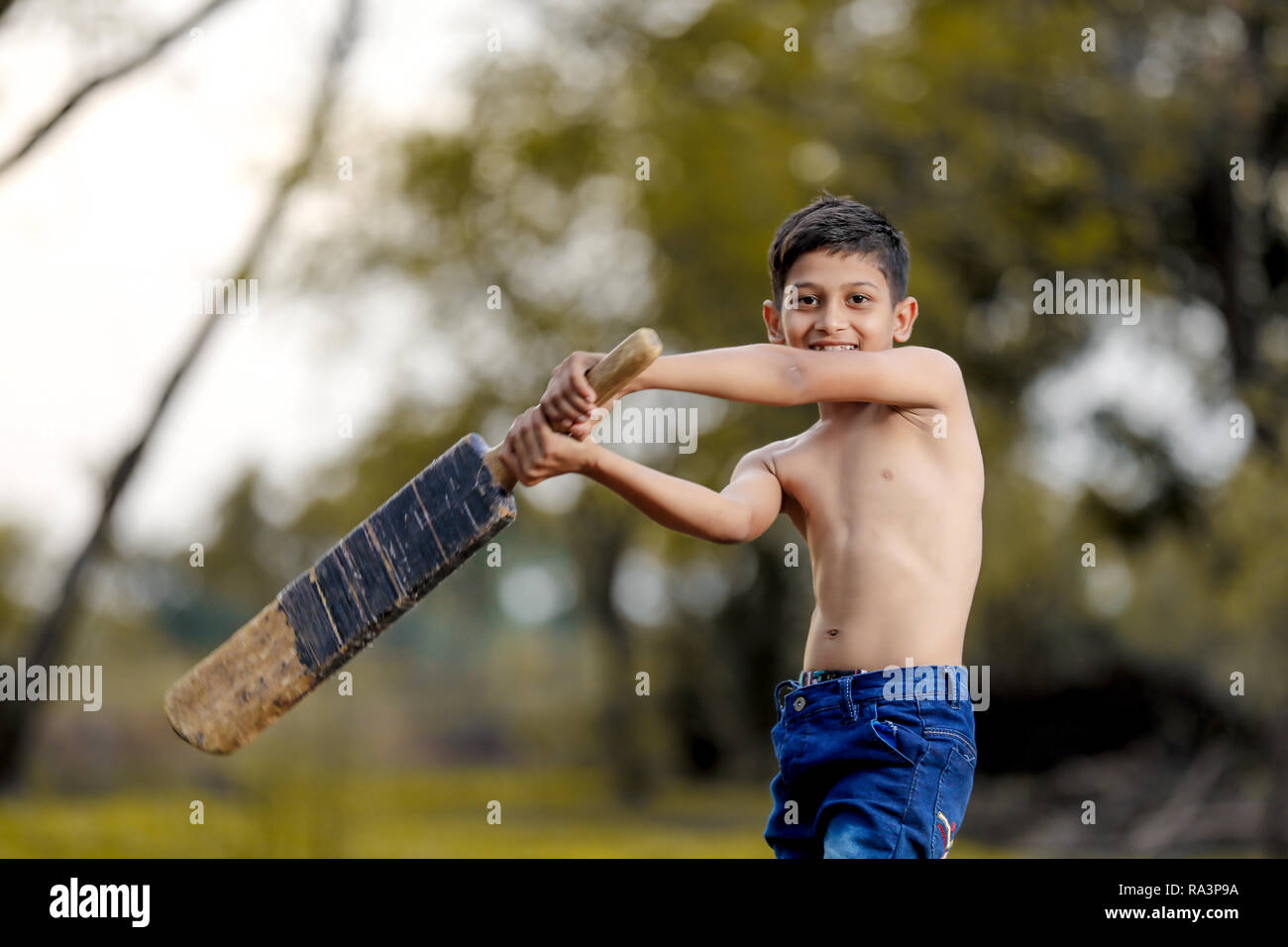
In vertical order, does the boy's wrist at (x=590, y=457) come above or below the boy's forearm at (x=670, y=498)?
above

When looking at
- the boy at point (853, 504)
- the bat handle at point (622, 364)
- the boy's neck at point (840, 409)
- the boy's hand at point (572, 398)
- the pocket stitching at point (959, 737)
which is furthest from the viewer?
the boy's neck at point (840, 409)

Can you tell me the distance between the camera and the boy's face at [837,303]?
2721 mm

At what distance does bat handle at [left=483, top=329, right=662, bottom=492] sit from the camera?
2.29 meters

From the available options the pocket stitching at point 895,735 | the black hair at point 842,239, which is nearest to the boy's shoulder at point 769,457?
the black hair at point 842,239

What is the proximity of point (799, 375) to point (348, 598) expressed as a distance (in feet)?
3.34

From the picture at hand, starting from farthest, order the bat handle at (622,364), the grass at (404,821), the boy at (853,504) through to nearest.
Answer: the grass at (404,821) → the boy at (853,504) → the bat handle at (622,364)

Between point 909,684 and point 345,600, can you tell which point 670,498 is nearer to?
point 909,684

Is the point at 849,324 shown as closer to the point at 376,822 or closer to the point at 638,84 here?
the point at 638,84

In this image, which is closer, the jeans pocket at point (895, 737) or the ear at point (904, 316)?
the jeans pocket at point (895, 737)

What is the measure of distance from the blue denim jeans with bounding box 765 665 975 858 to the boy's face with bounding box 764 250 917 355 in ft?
2.23

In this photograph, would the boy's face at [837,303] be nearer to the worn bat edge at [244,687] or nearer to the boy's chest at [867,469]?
the boy's chest at [867,469]

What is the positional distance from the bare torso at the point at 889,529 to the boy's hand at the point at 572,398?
0.57 m

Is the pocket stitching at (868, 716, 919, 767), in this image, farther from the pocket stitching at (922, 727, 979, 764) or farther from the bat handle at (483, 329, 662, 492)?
the bat handle at (483, 329, 662, 492)

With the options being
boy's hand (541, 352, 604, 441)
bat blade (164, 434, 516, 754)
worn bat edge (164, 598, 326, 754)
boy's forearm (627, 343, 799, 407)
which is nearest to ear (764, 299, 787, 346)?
boy's forearm (627, 343, 799, 407)
